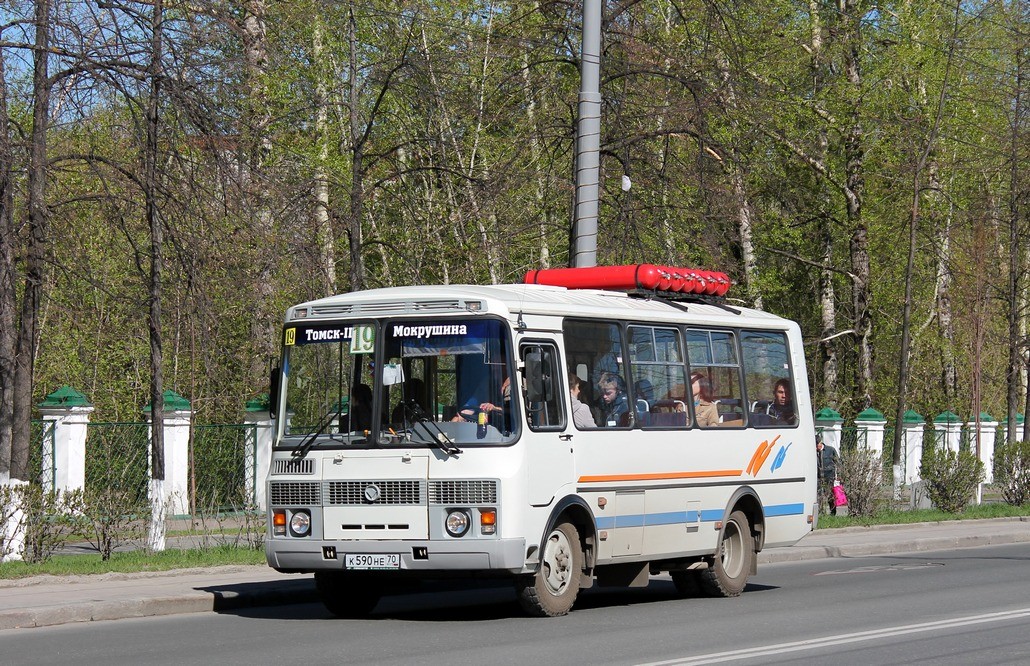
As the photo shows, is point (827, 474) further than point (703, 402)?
Yes

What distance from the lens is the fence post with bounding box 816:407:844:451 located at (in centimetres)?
3238

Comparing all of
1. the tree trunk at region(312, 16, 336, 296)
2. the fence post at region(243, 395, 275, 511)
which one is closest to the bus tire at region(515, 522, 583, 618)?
the fence post at region(243, 395, 275, 511)

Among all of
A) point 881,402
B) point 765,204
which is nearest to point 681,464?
point 765,204

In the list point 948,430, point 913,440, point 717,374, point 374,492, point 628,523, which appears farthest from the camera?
point 948,430

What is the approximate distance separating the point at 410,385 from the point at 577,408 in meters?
1.63

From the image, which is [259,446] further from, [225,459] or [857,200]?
[857,200]

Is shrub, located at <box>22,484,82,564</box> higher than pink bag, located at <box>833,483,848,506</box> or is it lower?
higher

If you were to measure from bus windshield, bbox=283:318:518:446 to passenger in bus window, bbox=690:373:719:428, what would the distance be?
332 centimetres

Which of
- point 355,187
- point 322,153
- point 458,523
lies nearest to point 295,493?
point 458,523

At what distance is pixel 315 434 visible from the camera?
1320 centimetres

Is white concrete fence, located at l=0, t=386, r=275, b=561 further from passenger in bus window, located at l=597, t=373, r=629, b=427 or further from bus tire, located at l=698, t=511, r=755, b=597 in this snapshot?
bus tire, located at l=698, t=511, r=755, b=597

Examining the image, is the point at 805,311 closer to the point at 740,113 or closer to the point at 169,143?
the point at 740,113

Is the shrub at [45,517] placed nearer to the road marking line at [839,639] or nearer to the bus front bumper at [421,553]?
the bus front bumper at [421,553]

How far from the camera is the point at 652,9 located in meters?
26.5
